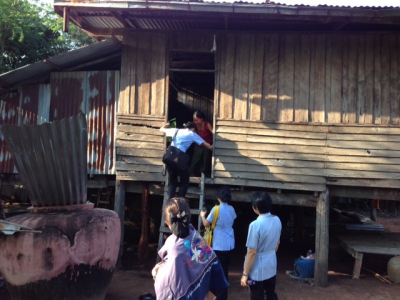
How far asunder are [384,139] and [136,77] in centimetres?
489

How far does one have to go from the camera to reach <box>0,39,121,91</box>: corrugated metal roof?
29.1 ft

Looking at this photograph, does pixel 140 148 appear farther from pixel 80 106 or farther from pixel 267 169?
pixel 267 169

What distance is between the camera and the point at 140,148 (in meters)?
8.62

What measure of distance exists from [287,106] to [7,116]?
6.17 metres

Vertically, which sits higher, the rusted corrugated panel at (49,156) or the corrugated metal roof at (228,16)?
the corrugated metal roof at (228,16)

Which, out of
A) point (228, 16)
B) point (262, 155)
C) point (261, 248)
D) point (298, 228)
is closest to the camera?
point (261, 248)

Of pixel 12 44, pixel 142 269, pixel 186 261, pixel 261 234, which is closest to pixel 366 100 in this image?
pixel 261 234

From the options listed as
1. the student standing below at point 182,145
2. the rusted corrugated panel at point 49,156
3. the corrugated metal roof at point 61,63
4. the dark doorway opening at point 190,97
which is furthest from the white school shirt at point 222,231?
the dark doorway opening at point 190,97

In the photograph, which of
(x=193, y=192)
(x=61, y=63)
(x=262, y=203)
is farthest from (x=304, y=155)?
(x=61, y=63)

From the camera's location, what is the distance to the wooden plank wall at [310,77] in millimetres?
8258

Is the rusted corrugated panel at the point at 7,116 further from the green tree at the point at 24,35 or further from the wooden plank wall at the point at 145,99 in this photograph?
the green tree at the point at 24,35

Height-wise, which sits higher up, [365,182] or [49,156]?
[49,156]

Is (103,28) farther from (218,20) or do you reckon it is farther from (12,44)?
(12,44)

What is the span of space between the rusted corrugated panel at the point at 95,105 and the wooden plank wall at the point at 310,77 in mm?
2385
